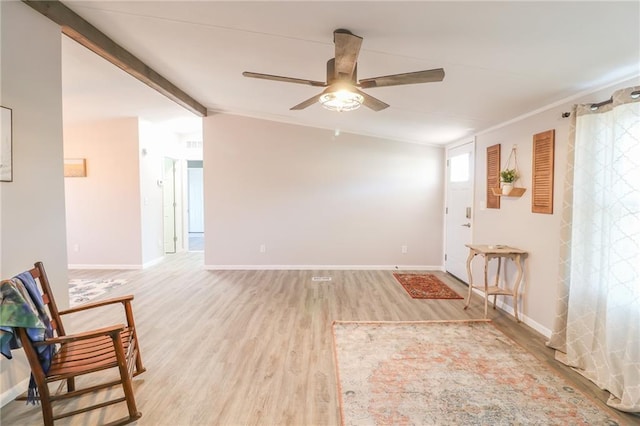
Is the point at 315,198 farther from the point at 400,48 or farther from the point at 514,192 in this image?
the point at 400,48

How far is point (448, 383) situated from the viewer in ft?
7.07

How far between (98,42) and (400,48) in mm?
2514

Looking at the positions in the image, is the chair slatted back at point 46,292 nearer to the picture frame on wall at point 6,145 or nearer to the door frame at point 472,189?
the picture frame on wall at point 6,145

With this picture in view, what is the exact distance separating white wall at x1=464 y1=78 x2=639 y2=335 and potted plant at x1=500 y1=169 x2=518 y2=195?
0.08m

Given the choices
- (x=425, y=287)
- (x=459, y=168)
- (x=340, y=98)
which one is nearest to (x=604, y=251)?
(x=340, y=98)

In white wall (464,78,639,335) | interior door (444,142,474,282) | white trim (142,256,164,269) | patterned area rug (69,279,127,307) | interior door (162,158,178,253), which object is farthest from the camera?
interior door (162,158,178,253)

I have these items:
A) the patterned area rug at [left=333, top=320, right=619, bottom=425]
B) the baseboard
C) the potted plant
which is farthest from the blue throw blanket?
the potted plant

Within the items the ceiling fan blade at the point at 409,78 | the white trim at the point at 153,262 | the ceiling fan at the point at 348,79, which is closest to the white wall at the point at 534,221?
the ceiling fan blade at the point at 409,78

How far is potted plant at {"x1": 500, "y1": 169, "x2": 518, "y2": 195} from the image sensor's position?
3.28 meters

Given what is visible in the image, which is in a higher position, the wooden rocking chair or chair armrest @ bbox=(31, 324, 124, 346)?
chair armrest @ bbox=(31, 324, 124, 346)

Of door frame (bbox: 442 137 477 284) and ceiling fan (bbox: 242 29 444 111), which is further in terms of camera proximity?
door frame (bbox: 442 137 477 284)

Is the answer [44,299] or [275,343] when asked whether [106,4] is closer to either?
[44,299]

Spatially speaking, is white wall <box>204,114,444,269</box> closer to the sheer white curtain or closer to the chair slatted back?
the sheer white curtain

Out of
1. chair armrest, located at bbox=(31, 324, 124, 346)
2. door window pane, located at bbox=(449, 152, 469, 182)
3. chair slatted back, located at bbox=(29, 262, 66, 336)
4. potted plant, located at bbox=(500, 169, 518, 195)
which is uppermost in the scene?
door window pane, located at bbox=(449, 152, 469, 182)
